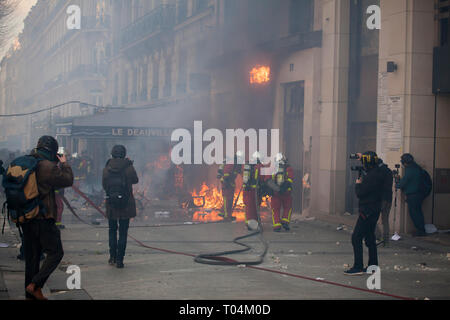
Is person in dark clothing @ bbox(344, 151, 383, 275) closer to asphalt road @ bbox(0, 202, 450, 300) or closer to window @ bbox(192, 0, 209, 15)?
asphalt road @ bbox(0, 202, 450, 300)

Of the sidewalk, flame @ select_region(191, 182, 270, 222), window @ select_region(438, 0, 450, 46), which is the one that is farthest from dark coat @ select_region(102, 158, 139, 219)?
window @ select_region(438, 0, 450, 46)

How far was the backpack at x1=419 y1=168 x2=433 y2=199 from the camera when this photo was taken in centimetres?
1234

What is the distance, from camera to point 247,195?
45.6 feet

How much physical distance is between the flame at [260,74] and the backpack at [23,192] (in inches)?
528

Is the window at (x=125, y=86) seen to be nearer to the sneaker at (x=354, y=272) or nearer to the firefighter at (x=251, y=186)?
the firefighter at (x=251, y=186)

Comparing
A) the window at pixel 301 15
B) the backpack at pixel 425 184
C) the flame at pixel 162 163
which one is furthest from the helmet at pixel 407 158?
the flame at pixel 162 163

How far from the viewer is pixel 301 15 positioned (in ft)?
60.8

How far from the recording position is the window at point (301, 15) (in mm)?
18016

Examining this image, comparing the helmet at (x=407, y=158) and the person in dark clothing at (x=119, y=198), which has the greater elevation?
the helmet at (x=407, y=158)

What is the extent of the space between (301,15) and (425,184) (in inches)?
318
